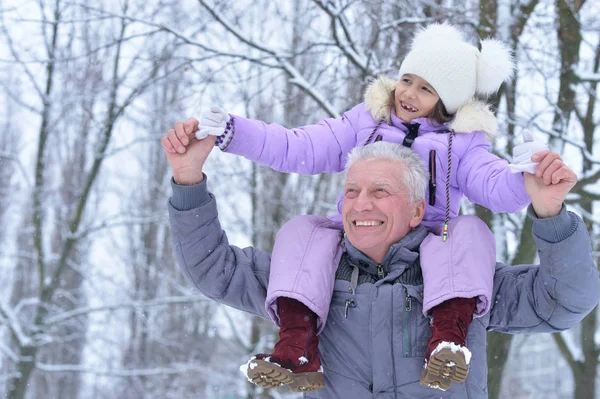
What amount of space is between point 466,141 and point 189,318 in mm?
15349

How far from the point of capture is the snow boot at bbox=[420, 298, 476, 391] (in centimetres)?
218

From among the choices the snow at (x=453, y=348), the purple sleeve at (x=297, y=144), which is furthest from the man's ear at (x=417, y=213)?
the snow at (x=453, y=348)

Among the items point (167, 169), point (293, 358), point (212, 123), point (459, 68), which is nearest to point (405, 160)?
point (459, 68)

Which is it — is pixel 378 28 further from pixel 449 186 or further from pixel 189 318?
pixel 189 318

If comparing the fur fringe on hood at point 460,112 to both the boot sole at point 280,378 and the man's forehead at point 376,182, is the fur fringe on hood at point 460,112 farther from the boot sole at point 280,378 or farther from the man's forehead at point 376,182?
the boot sole at point 280,378

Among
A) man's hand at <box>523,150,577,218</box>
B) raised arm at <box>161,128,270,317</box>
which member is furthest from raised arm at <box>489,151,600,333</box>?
raised arm at <box>161,128,270,317</box>

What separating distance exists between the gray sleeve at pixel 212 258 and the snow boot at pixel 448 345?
0.64m

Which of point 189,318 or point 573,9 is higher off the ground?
point 573,9

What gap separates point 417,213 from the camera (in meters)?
2.56

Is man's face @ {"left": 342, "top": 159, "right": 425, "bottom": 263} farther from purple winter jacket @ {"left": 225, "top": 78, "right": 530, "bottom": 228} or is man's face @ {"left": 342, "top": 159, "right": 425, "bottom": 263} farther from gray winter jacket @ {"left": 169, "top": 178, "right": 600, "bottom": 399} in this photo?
purple winter jacket @ {"left": 225, "top": 78, "right": 530, "bottom": 228}

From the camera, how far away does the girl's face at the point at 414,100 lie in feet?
9.00

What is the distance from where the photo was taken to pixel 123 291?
14.7 m

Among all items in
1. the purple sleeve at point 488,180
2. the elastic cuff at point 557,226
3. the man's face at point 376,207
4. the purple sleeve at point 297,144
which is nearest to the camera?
the elastic cuff at point 557,226

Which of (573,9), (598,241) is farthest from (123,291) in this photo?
(573,9)
